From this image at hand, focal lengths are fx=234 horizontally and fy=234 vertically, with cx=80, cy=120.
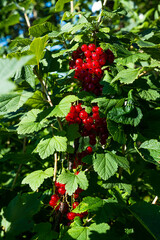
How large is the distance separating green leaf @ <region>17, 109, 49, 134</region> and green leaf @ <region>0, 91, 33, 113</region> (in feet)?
0.37

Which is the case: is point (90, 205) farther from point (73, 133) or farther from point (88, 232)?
point (73, 133)

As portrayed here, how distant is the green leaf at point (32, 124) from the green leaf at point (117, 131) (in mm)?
297

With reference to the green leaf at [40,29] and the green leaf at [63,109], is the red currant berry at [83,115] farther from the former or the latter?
the green leaf at [40,29]

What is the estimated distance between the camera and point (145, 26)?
1.96 meters

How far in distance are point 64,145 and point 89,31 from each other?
60 centimetres

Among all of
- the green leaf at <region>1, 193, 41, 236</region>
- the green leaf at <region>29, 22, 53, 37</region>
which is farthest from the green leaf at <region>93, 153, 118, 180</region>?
the green leaf at <region>29, 22, 53, 37</region>

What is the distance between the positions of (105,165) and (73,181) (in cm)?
15

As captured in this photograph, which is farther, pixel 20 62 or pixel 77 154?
pixel 77 154

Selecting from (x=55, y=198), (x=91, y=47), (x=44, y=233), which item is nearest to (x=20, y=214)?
(x=44, y=233)

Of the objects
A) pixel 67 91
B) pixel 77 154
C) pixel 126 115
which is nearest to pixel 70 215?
pixel 77 154

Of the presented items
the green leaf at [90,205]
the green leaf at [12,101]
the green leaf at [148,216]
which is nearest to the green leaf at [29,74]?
the green leaf at [12,101]

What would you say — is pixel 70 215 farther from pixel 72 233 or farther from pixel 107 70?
pixel 107 70

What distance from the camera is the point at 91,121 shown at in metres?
1.04

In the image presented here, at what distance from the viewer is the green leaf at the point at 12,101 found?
3.09ft
